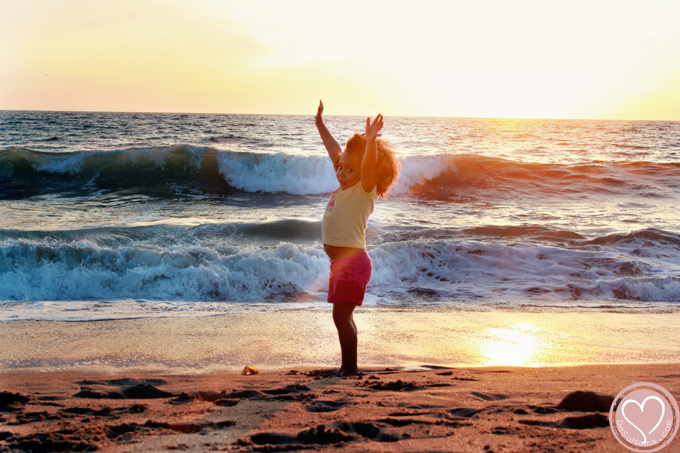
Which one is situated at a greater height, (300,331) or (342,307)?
(342,307)

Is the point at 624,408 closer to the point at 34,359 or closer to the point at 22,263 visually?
the point at 34,359

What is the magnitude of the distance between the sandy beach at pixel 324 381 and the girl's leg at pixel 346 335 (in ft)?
0.42

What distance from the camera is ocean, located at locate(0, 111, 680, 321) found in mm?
5613

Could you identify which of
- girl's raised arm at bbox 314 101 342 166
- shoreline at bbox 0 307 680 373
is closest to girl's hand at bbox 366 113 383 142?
girl's raised arm at bbox 314 101 342 166

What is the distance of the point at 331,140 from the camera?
2.99 metres

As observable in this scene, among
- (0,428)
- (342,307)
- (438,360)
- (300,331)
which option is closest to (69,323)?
(300,331)

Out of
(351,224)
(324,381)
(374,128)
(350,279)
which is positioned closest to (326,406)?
(324,381)

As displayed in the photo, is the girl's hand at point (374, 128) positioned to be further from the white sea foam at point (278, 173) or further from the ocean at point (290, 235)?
the white sea foam at point (278, 173)

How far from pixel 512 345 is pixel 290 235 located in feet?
19.0

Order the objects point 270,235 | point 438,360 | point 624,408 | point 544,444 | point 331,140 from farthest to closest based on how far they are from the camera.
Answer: point 270,235 → point 438,360 → point 331,140 → point 624,408 → point 544,444

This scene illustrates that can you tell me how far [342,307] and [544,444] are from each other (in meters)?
1.39

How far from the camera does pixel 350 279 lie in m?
2.77

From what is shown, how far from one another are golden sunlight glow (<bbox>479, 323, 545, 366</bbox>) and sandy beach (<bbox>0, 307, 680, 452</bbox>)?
0.02 meters
